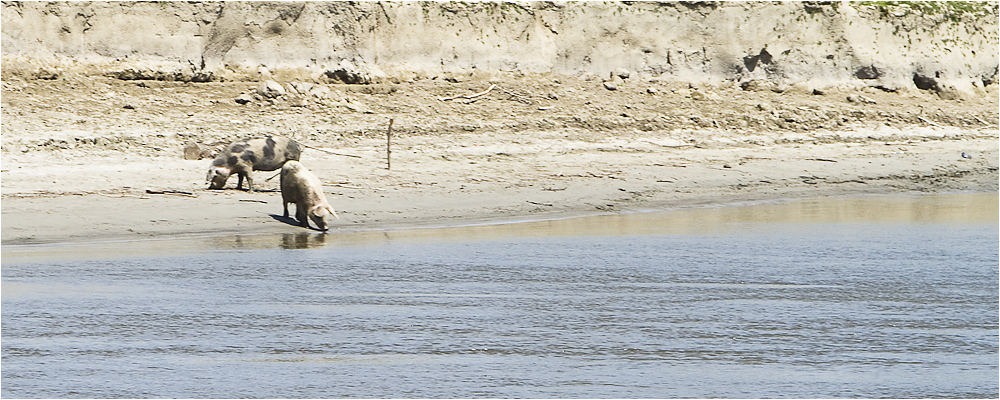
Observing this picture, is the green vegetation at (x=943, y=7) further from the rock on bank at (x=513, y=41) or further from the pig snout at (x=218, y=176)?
the pig snout at (x=218, y=176)

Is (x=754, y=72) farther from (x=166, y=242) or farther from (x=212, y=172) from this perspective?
(x=166, y=242)

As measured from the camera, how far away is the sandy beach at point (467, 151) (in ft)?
40.1

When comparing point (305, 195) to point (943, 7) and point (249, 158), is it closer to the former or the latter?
point (249, 158)

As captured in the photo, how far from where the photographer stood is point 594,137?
17328 mm

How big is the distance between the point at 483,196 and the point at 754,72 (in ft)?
30.8

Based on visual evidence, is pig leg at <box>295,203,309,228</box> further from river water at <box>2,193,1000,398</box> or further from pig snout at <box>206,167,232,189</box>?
pig snout at <box>206,167,232,189</box>

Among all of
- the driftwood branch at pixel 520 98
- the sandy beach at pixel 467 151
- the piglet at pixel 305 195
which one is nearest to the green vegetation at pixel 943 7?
the sandy beach at pixel 467 151

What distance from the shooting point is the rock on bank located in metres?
17.9

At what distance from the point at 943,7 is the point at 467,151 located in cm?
1204

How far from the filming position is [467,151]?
15.9m

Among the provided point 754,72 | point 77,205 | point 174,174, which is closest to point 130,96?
point 174,174

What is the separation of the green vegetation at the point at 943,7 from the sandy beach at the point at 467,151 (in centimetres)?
205

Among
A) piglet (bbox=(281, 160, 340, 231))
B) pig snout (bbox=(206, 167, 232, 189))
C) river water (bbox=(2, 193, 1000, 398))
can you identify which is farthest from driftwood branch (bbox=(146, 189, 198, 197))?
river water (bbox=(2, 193, 1000, 398))

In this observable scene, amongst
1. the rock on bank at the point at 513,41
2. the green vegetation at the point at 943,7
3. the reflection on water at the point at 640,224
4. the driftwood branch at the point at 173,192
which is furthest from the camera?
the green vegetation at the point at 943,7
